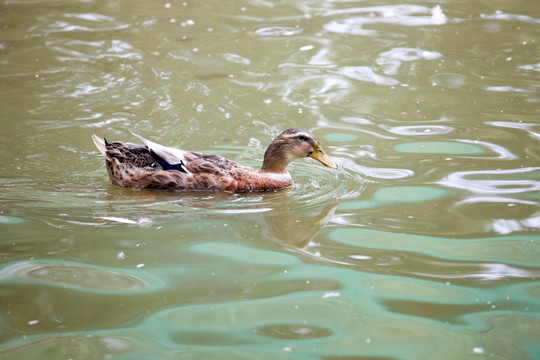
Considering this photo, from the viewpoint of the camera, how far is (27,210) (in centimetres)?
614

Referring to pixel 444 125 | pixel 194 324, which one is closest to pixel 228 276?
pixel 194 324

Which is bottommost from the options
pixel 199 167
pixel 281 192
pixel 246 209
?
pixel 281 192

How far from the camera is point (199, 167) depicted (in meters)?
7.10

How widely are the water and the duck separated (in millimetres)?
176

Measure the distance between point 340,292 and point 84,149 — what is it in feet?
15.0

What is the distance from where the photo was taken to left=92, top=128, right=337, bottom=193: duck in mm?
7090

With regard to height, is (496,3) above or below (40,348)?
above

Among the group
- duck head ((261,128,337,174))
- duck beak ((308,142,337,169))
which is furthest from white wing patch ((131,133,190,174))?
duck beak ((308,142,337,169))

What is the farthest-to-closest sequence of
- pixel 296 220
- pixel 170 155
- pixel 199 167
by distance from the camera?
pixel 170 155, pixel 199 167, pixel 296 220

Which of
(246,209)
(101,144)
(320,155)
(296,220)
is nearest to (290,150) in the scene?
(320,155)

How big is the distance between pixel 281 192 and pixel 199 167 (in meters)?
0.93

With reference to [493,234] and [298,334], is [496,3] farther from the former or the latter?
[298,334]

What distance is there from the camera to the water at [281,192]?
14.3 feet

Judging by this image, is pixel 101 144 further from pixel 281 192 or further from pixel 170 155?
pixel 281 192
